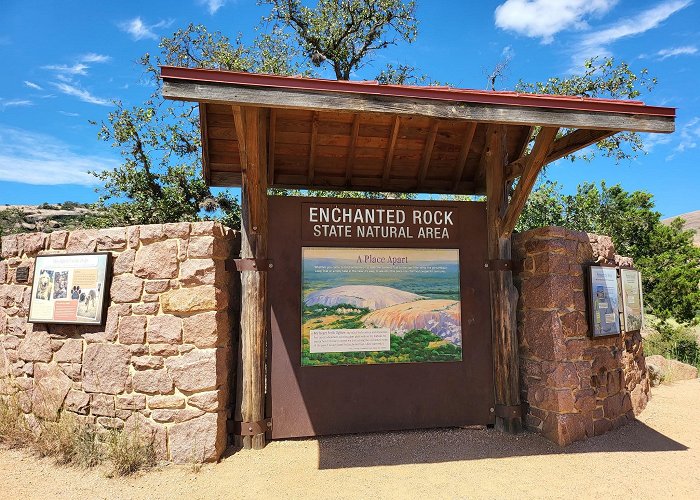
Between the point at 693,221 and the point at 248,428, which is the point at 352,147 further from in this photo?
the point at 693,221

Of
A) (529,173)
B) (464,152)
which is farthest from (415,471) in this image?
(464,152)

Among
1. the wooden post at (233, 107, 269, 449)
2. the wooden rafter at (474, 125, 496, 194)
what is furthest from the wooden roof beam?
the wooden rafter at (474, 125, 496, 194)

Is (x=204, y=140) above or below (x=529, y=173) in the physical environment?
above

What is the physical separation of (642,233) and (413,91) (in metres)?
13.3

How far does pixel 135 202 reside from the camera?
40.5 ft

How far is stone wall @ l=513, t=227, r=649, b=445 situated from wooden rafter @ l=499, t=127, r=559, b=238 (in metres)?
0.28

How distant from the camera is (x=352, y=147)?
570cm

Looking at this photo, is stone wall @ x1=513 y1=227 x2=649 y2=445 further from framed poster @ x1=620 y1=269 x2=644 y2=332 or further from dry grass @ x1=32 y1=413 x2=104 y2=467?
dry grass @ x1=32 y1=413 x2=104 y2=467

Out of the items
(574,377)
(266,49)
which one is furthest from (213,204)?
(574,377)

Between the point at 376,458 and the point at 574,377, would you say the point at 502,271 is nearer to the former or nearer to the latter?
the point at 574,377

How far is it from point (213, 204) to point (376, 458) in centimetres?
1000

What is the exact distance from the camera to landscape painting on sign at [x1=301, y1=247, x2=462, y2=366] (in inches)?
201

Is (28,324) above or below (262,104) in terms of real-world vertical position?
below

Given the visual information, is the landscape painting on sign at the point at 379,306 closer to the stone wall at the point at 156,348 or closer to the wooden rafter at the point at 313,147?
the stone wall at the point at 156,348
